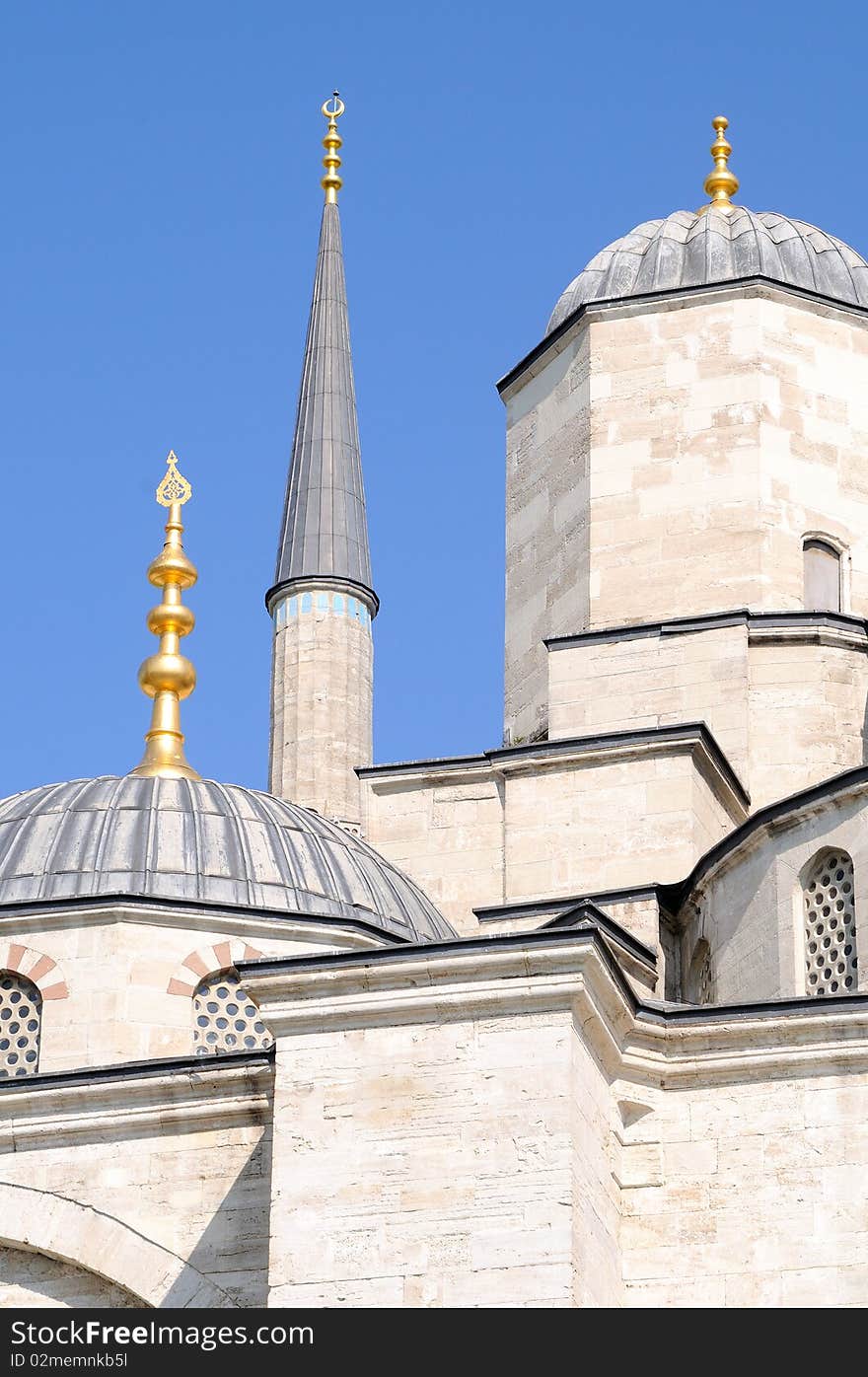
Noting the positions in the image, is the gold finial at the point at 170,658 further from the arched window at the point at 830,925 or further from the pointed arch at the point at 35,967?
the arched window at the point at 830,925

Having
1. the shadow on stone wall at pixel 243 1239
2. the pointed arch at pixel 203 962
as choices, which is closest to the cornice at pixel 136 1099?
the shadow on stone wall at pixel 243 1239

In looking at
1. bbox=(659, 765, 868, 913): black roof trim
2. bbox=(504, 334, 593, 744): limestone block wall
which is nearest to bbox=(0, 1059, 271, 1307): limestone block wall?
bbox=(659, 765, 868, 913): black roof trim

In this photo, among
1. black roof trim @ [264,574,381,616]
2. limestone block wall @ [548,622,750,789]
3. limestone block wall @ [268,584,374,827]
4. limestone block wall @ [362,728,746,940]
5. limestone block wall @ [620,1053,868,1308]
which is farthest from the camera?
black roof trim @ [264,574,381,616]

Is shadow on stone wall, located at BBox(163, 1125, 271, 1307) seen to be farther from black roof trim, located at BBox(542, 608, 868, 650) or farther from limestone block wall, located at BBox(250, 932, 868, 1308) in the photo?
black roof trim, located at BBox(542, 608, 868, 650)

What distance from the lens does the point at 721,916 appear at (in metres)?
17.6

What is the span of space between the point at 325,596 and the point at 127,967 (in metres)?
13.6

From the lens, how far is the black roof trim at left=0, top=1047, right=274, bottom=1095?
590 inches

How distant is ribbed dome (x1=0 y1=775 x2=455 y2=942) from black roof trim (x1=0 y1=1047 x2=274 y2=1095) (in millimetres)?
2695

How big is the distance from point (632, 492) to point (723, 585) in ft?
3.36

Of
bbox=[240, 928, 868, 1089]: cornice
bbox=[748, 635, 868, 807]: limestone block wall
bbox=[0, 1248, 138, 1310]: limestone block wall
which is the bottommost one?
bbox=[0, 1248, 138, 1310]: limestone block wall

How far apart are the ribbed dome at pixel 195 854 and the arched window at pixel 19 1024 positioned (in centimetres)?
50
